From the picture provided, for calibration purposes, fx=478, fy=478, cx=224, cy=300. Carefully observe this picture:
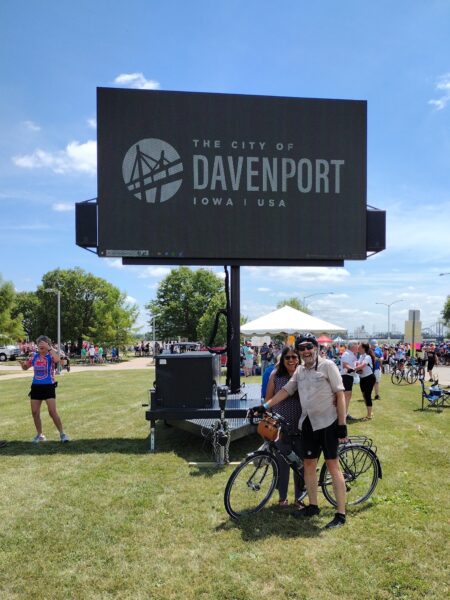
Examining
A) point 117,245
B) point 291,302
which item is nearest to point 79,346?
point 291,302

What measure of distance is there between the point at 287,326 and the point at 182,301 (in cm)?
5503

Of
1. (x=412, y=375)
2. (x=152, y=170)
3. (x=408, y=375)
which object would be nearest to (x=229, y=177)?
(x=152, y=170)

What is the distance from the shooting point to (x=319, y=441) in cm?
471

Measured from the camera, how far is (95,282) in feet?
242

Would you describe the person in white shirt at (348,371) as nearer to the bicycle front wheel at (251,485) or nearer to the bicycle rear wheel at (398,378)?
the bicycle front wheel at (251,485)

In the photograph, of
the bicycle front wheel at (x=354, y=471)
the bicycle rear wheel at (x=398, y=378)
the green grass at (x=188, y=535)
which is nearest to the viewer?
the green grass at (x=188, y=535)

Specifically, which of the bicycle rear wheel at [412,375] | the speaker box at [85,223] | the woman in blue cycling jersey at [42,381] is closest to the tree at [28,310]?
the bicycle rear wheel at [412,375]

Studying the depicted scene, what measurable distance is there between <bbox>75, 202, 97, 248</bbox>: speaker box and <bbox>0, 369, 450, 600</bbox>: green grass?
3598mm

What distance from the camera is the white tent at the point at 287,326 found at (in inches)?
851

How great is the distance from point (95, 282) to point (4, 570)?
72.4m

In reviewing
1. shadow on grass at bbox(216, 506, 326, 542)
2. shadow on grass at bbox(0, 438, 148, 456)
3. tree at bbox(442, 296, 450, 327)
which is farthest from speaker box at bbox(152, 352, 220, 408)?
tree at bbox(442, 296, 450, 327)

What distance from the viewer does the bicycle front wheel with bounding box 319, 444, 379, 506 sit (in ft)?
16.9

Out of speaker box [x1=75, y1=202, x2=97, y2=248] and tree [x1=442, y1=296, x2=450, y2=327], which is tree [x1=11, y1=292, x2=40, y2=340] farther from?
speaker box [x1=75, y1=202, x2=97, y2=248]

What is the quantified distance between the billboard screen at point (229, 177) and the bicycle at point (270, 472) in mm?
4277
